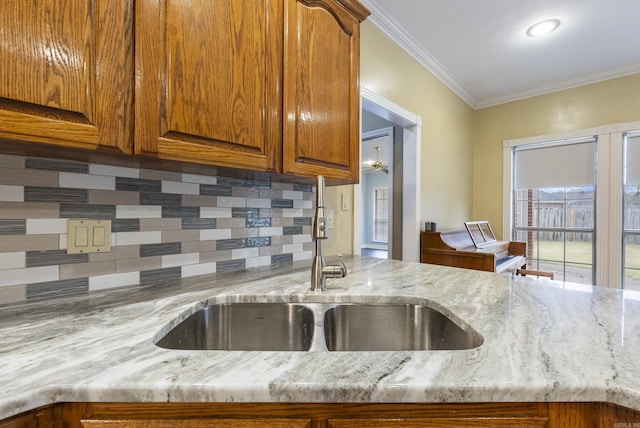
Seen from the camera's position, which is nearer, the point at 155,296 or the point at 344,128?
the point at 155,296

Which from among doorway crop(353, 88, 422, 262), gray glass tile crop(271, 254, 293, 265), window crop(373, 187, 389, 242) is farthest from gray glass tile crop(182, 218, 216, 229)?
window crop(373, 187, 389, 242)

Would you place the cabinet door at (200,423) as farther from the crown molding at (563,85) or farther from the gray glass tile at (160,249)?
the crown molding at (563,85)

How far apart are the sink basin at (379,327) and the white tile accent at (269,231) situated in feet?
2.01

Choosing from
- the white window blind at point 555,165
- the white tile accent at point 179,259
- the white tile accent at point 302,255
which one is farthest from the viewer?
the white window blind at point 555,165

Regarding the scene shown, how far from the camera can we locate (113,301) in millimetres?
848

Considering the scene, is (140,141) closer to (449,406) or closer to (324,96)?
(324,96)

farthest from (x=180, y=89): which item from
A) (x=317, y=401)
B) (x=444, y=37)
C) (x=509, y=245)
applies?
(x=509, y=245)

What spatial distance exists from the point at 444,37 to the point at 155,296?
8.54 ft

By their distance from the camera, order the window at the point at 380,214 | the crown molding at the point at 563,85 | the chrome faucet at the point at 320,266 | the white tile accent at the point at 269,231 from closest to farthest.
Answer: the chrome faucet at the point at 320,266
the white tile accent at the point at 269,231
the crown molding at the point at 563,85
the window at the point at 380,214

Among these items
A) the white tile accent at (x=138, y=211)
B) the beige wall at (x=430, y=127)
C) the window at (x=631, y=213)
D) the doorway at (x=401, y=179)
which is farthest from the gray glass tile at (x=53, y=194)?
the window at (x=631, y=213)

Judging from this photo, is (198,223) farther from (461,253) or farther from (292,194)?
(461,253)

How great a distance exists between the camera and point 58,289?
0.88 m

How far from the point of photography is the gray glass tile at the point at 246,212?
4.28 feet

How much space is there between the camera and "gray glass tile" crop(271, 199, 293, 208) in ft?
4.80
